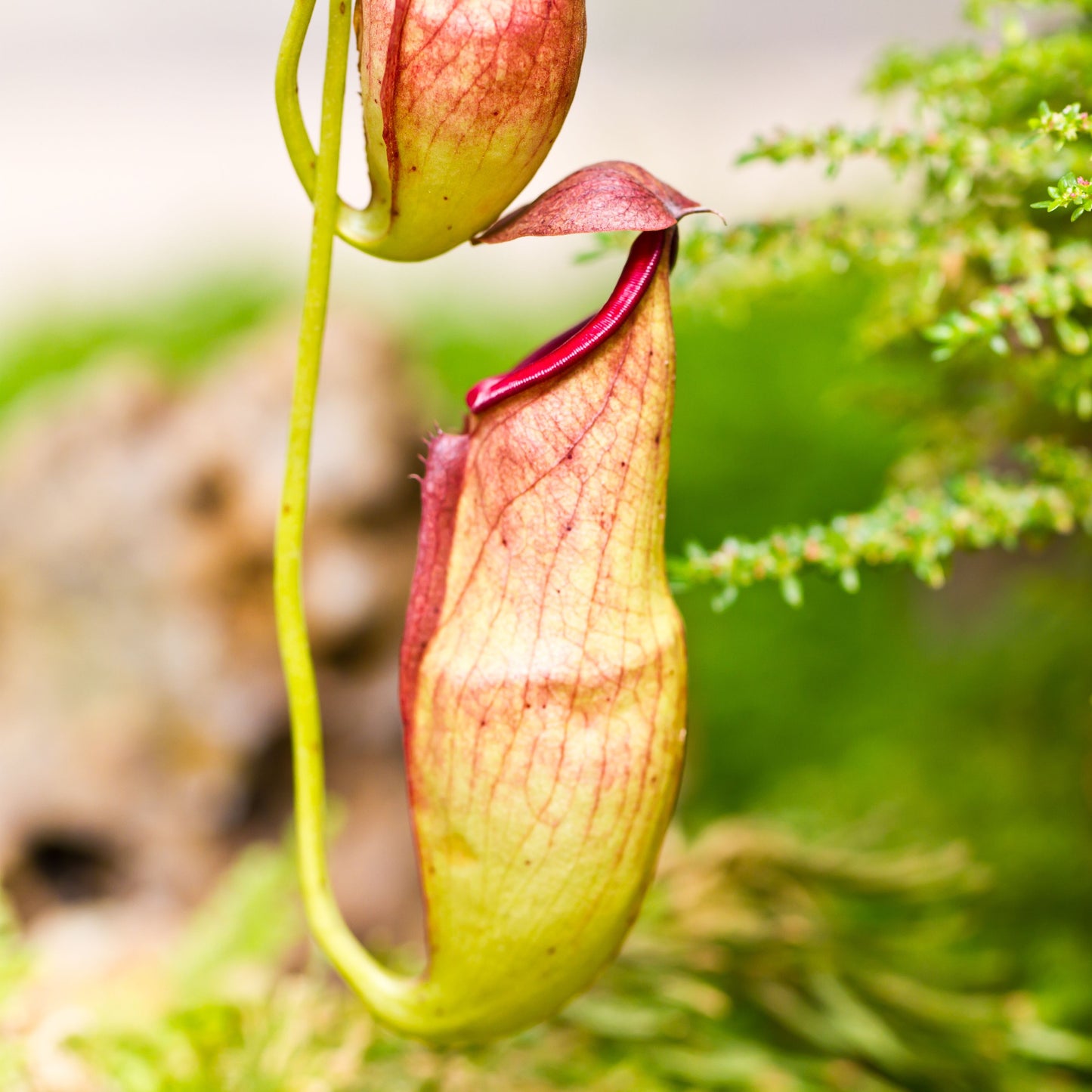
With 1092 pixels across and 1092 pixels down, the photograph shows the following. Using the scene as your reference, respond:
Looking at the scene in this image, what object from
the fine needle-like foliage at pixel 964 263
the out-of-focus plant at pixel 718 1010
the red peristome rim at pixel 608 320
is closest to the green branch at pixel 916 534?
the fine needle-like foliage at pixel 964 263

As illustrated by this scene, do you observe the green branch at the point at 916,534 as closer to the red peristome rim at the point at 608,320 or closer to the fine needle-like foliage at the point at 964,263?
the fine needle-like foliage at the point at 964,263

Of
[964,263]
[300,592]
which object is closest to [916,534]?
[964,263]

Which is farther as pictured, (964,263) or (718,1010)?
(718,1010)

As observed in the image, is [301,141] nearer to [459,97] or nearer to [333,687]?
[459,97]

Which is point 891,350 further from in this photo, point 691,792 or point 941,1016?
point 691,792

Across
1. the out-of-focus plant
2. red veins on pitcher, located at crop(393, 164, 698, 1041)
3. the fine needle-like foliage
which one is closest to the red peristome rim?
red veins on pitcher, located at crop(393, 164, 698, 1041)

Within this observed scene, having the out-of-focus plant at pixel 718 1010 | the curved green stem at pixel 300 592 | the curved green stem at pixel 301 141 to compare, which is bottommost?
the out-of-focus plant at pixel 718 1010

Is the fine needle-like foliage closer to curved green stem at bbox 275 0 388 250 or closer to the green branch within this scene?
the green branch
